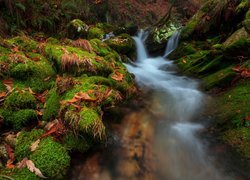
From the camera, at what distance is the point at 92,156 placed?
3.17 meters

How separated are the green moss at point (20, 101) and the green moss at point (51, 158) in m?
0.94

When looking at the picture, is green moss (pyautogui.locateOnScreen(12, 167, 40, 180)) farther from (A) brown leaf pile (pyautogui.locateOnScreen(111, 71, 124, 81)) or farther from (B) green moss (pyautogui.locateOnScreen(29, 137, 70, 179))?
(A) brown leaf pile (pyautogui.locateOnScreen(111, 71, 124, 81))

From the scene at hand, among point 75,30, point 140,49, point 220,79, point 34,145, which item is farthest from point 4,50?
point 140,49

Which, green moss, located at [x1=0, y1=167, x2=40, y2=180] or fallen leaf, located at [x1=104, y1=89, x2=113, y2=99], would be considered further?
fallen leaf, located at [x1=104, y1=89, x2=113, y2=99]

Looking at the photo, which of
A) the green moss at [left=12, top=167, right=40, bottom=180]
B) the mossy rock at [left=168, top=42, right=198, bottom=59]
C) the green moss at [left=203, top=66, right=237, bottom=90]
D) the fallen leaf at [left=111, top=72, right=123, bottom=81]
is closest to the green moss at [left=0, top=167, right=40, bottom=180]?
the green moss at [left=12, top=167, right=40, bottom=180]

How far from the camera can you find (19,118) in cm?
338

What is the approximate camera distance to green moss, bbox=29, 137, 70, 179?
8.73 feet

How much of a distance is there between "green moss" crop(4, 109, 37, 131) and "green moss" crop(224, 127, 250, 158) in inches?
125

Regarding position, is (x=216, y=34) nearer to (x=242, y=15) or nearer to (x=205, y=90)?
(x=242, y=15)

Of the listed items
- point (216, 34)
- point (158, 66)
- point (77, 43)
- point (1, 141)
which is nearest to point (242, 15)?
point (216, 34)

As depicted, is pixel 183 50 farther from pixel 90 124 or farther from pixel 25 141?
pixel 25 141

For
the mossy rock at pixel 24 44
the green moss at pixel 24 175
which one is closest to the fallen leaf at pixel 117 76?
the mossy rock at pixel 24 44

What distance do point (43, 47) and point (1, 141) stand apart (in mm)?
3095

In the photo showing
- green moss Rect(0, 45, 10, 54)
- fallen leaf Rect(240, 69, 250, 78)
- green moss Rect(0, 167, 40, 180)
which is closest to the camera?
green moss Rect(0, 167, 40, 180)
